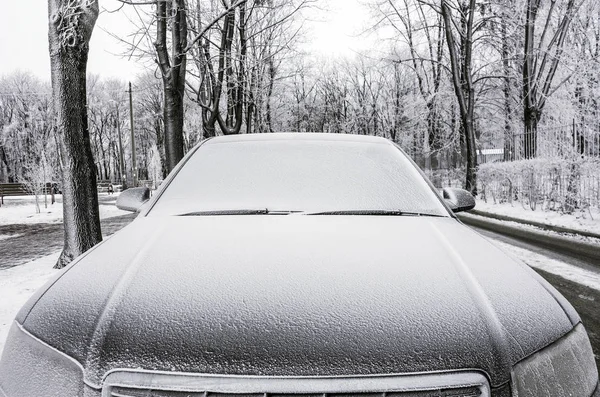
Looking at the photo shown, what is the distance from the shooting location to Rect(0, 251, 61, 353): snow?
14.8 feet

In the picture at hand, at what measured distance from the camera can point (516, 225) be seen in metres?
11.1

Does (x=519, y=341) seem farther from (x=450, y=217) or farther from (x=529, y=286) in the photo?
(x=450, y=217)

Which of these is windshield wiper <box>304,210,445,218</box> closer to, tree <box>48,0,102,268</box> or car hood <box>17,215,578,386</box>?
car hood <box>17,215,578,386</box>

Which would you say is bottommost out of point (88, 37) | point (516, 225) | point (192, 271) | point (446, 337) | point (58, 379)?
point (516, 225)

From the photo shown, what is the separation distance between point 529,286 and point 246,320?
105 cm

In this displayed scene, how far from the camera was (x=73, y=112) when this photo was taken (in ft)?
23.8

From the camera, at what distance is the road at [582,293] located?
12.7ft

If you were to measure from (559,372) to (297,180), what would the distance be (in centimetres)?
163

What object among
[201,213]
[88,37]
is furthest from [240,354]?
[88,37]

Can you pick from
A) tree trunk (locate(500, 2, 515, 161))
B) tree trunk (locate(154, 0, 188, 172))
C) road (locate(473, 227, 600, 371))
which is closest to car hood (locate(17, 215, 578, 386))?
road (locate(473, 227, 600, 371))

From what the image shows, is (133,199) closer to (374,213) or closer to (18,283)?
(374,213)

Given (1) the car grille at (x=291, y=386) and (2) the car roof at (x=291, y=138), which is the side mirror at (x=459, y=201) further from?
(1) the car grille at (x=291, y=386)

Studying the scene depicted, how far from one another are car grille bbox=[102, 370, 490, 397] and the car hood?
0.03 m

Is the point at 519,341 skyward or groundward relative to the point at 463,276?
groundward
